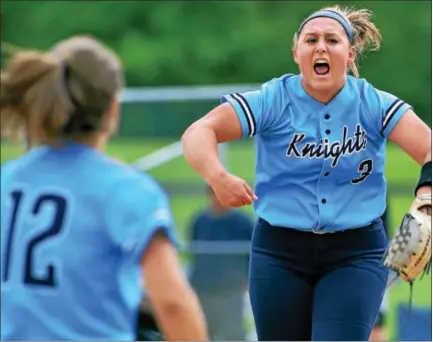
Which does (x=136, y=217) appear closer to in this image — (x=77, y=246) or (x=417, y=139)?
(x=77, y=246)

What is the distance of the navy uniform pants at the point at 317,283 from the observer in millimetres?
2855

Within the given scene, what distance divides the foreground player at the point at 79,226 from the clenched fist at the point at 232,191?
0.35m

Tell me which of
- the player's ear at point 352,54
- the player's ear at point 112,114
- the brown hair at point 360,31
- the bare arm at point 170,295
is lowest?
the bare arm at point 170,295

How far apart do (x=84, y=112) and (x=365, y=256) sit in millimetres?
936

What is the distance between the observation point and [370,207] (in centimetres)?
290

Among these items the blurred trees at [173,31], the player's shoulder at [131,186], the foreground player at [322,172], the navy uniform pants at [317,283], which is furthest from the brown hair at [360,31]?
the blurred trees at [173,31]

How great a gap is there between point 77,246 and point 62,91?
0.35 m

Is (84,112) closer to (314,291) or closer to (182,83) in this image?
(314,291)

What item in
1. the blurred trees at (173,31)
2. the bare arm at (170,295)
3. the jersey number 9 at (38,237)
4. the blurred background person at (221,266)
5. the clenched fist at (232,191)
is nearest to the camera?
the bare arm at (170,295)

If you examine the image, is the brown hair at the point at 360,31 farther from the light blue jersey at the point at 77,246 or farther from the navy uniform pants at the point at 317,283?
the light blue jersey at the point at 77,246

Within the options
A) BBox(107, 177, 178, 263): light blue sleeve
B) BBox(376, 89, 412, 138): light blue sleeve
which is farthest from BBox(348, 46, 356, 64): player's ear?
BBox(107, 177, 178, 263): light blue sleeve

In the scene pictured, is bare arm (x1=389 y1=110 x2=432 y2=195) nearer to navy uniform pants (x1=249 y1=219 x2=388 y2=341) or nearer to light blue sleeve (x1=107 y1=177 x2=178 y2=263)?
navy uniform pants (x1=249 y1=219 x2=388 y2=341)

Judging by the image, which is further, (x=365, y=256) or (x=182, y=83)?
(x=182, y=83)

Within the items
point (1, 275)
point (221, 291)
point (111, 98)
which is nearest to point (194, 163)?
point (111, 98)
